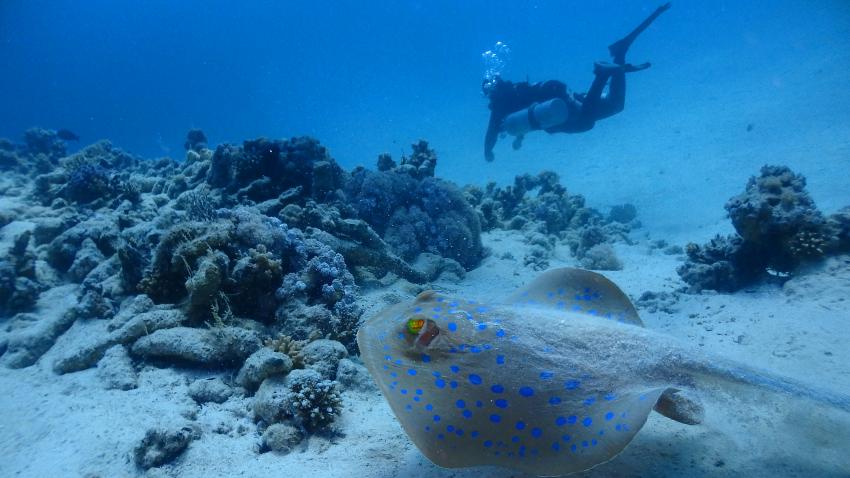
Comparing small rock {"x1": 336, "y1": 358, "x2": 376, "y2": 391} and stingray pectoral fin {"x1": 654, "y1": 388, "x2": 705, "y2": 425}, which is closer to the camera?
stingray pectoral fin {"x1": 654, "y1": 388, "x2": 705, "y2": 425}

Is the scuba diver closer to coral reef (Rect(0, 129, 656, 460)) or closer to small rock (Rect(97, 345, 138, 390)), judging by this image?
coral reef (Rect(0, 129, 656, 460))

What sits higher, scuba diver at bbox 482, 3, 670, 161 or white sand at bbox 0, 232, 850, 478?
scuba diver at bbox 482, 3, 670, 161

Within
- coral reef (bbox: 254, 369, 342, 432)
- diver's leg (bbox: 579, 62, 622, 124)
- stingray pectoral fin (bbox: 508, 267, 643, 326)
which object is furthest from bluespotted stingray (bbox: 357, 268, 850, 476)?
diver's leg (bbox: 579, 62, 622, 124)

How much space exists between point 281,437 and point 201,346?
5.79ft

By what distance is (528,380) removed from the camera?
8.75ft

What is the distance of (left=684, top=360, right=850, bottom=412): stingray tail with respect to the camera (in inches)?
103

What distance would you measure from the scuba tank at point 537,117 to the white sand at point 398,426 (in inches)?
447

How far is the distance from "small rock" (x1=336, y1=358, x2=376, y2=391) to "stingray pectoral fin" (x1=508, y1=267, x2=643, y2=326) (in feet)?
6.27

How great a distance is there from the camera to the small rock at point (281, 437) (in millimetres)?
3475

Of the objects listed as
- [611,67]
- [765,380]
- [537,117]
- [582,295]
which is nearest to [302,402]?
[582,295]

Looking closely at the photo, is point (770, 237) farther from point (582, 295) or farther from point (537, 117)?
point (537, 117)

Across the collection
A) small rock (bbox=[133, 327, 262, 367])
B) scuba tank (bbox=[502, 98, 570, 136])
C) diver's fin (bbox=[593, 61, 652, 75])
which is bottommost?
small rock (bbox=[133, 327, 262, 367])

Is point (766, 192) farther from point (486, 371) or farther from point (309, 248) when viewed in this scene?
point (309, 248)

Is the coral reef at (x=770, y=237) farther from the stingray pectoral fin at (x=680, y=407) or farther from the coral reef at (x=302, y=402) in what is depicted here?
the coral reef at (x=302, y=402)
